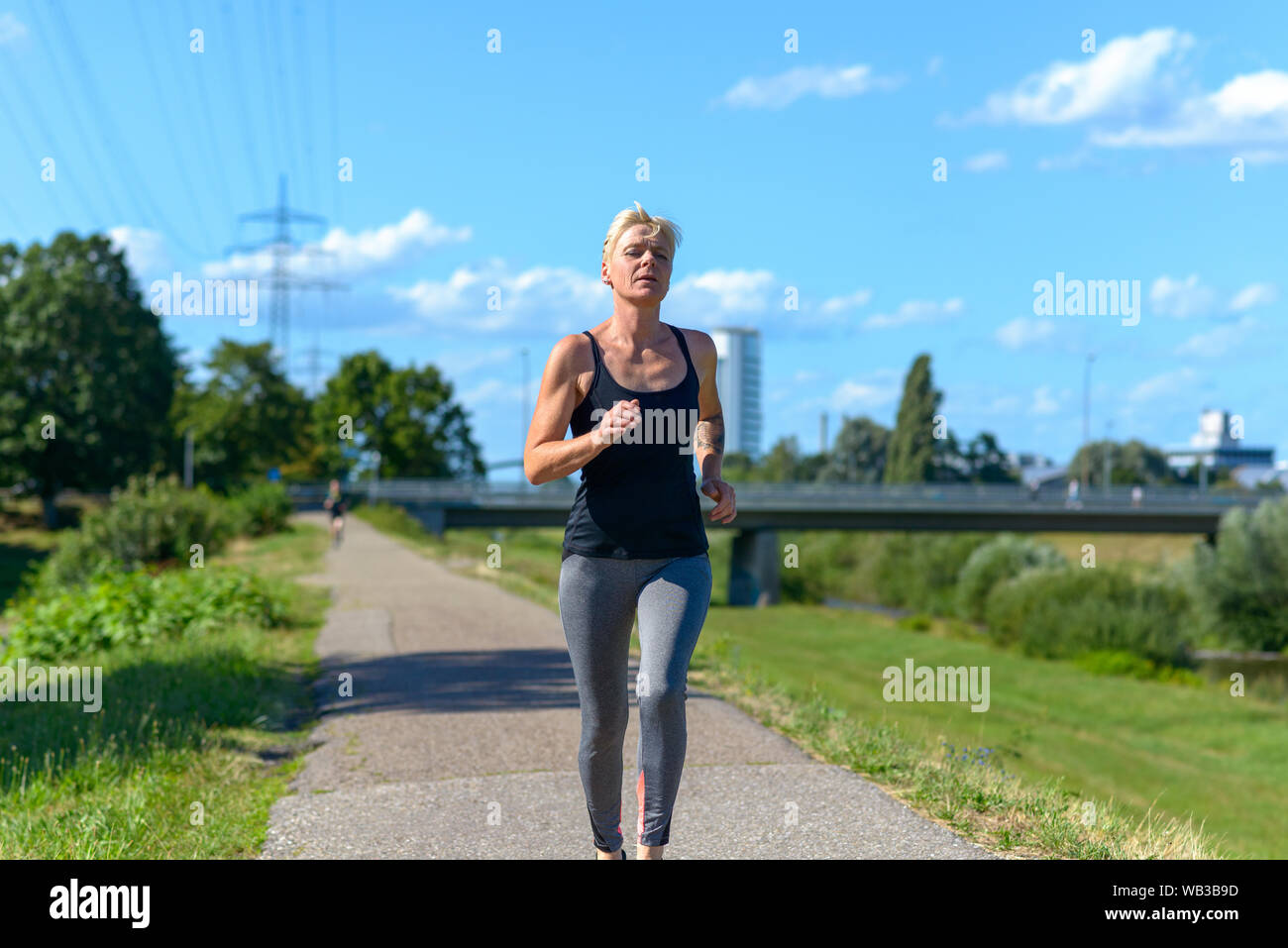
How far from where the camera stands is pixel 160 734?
7.14m

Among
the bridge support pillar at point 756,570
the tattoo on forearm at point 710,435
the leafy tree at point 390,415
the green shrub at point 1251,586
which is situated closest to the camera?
the tattoo on forearm at point 710,435

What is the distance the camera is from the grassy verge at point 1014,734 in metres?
5.29

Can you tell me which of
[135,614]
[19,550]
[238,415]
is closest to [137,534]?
[135,614]

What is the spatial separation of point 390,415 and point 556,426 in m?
75.6

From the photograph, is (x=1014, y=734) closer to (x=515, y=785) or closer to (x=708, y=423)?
(x=515, y=785)

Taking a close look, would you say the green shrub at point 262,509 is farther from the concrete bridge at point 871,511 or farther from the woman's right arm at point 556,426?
the woman's right arm at point 556,426

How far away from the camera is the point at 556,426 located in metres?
3.66

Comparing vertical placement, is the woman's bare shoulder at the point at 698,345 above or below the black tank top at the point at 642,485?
above

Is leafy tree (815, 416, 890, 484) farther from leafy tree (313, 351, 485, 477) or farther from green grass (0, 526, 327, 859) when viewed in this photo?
green grass (0, 526, 327, 859)

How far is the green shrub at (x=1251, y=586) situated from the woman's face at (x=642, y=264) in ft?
135

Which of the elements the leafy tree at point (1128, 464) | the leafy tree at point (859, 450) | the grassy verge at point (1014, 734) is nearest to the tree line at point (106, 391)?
the grassy verge at point (1014, 734)

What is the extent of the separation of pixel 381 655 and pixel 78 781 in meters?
5.54

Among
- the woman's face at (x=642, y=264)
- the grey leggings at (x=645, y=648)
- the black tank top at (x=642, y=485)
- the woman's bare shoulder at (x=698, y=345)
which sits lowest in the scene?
the grey leggings at (x=645, y=648)
